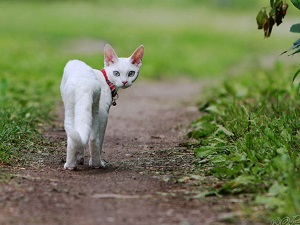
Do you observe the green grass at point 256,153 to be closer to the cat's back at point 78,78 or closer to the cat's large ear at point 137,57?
the cat's large ear at point 137,57

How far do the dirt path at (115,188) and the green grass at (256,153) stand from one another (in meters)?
0.21

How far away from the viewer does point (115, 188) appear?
14.2 feet

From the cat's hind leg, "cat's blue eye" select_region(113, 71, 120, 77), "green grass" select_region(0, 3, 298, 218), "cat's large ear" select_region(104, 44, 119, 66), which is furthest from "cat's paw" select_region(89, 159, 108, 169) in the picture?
"cat's large ear" select_region(104, 44, 119, 66)

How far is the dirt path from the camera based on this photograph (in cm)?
368

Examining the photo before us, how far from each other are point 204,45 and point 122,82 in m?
14.2

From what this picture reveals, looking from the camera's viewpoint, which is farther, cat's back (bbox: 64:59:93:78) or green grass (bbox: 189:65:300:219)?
cat's back (bbox: 64:59:93:78)

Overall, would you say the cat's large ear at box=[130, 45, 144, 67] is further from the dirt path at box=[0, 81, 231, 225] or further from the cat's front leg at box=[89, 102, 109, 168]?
the dirt path at box=[0, 81, 231, 225]

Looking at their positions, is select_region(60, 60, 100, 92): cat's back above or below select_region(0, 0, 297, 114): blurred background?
below

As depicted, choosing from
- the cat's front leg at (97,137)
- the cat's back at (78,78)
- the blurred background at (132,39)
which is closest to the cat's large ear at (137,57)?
the cat's back at (78,78)


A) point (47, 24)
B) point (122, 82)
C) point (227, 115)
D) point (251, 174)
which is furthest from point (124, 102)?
point (47, 24)

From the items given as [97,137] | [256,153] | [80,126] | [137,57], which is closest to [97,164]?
[97,137]

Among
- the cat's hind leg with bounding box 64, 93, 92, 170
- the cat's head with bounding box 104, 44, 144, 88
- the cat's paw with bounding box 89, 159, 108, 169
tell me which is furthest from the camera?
the cat's head with bounding box 104, 44, 144, 88

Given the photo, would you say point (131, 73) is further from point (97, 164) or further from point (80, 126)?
point (80, 126)

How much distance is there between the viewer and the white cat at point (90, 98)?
465 cm
